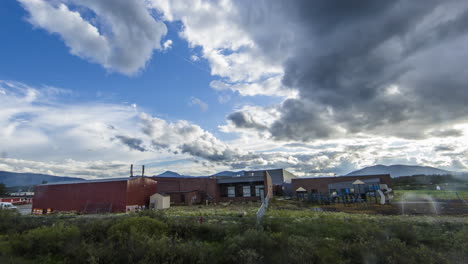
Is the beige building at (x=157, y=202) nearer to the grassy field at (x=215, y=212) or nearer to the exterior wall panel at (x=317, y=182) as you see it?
the grassy field at (x=215, y=212)

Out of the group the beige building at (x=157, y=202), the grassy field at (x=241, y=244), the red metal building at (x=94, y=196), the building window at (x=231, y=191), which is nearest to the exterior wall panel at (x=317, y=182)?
the building window at (x=231, y=191)

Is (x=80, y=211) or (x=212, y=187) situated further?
(x=212, y=187)

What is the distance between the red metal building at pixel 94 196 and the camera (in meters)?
32.5

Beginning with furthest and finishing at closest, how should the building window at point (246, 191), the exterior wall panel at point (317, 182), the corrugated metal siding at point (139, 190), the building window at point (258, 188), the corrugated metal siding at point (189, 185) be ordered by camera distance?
the exterior wall panel at point (317, 182), the building window at point (246, 191), the corrugated metal siding at point (189, 185), the building window at point (258, 188), the corrugated metal siding at point (139, 190)

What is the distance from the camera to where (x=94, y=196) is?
33281mm

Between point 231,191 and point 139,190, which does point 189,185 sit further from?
point 139,190

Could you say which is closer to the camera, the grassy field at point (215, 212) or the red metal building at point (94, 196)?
the grassy field at point (215, 212)

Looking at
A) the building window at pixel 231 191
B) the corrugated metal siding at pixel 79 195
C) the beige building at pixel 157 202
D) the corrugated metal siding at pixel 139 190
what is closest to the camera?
the corrugated metal siding at pixel 79 195

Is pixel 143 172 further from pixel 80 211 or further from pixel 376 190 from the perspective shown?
pixel 376 190

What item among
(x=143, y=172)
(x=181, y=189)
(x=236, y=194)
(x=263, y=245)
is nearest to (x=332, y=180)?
(x=236, y=194)

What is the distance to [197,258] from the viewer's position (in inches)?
351

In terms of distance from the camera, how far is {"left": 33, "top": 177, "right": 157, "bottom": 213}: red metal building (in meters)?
32.5

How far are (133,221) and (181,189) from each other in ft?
134

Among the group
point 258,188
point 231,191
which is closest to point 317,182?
point 258,188
